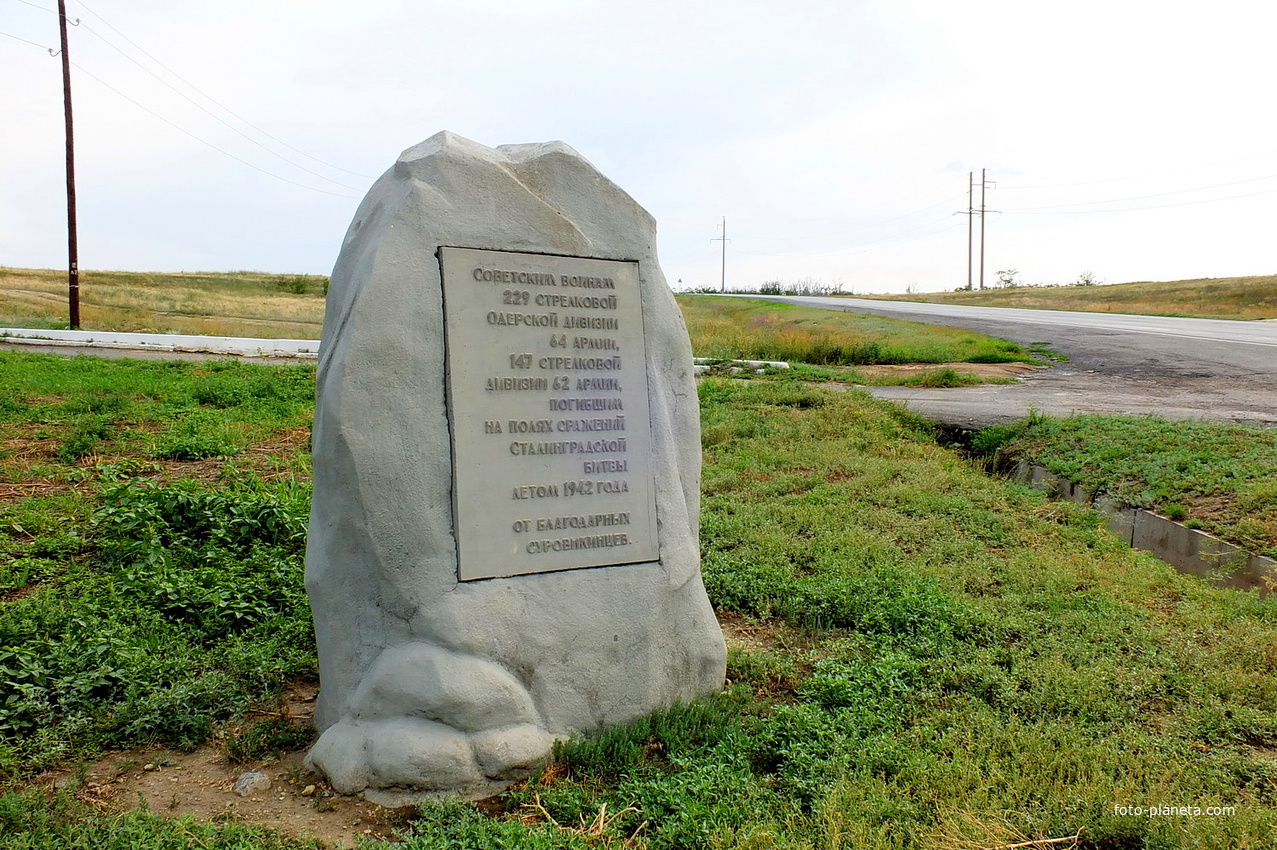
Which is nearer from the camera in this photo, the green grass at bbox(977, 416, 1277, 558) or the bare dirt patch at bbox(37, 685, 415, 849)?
the bare dirt patch at bbox(37, 685, 415, 849)

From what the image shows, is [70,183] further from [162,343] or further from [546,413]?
[546,413]

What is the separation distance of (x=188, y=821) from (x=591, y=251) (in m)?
2.78

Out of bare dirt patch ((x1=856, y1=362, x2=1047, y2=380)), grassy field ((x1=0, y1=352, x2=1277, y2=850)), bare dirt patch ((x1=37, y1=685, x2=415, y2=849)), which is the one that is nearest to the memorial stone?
bare dirt patch ((x1=37, y1=685, x2=415, y2=849))

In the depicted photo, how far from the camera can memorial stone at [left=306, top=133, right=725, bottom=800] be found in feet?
11.7

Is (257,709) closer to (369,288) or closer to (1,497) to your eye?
(369,288)

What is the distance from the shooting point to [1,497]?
6461 millimetres

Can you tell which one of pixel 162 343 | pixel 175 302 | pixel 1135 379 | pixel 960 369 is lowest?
pixel 1135 379

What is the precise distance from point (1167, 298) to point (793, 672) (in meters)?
37.9

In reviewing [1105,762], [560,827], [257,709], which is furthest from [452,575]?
[1105,762]

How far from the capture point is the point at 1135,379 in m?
14.7

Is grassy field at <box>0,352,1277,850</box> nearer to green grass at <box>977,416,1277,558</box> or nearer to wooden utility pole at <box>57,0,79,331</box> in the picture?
green grass at <box>977,416,1277,558</box>

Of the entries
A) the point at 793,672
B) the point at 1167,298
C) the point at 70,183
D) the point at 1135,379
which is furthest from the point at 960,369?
the point at 1167,298

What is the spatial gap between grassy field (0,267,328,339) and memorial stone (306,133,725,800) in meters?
21.0

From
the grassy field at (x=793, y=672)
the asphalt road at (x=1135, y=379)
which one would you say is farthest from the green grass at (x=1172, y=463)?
the asphalt road at (x=1135, y=379)
